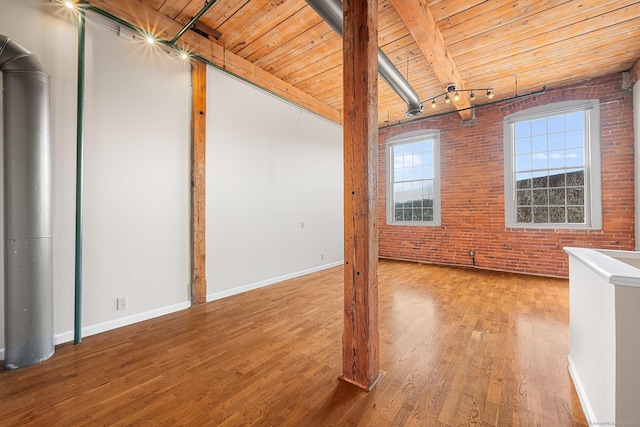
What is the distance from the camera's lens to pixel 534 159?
4.86m

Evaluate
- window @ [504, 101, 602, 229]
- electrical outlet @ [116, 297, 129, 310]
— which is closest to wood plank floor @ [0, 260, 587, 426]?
electrical outlet @ [116, 297, 129, 310]

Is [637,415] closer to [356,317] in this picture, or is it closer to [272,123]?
[356,317]

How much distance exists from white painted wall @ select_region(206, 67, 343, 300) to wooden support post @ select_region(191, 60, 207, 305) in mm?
115

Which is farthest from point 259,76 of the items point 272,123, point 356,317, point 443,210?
point 443,210

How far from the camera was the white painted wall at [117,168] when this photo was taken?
7.54ft

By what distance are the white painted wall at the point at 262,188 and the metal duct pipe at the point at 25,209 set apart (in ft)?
5.03

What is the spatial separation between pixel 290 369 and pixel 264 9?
3.46m

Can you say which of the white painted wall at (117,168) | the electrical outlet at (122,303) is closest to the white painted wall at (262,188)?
the white painted wall at (117,168)

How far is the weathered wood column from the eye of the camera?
173cm

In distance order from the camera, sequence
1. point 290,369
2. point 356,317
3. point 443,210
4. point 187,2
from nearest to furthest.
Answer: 1. point 356,317
2. point 290,369
3. point 187,2
4. point 443,210

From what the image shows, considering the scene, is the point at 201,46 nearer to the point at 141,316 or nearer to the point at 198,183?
the point at 198,183

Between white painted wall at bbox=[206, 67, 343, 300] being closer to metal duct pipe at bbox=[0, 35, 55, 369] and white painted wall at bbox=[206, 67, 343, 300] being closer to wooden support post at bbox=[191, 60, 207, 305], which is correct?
wooden support post at bbox=[191, 60, 207, 305]

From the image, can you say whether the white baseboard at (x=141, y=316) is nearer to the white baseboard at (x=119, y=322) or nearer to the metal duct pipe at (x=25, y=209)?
the white baseboard at (x=119, y=322)

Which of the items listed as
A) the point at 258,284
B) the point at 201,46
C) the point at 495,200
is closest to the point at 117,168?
the point at 201,46
